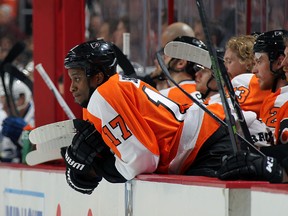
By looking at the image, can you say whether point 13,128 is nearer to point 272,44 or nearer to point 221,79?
point 272,44

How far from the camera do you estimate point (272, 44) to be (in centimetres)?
487

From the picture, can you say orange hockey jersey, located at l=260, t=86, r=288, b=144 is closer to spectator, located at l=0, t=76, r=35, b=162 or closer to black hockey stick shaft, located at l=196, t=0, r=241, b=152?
black hockey stick shaft, located at l=196, t=0, r=241, b=152

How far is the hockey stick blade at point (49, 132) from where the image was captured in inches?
191

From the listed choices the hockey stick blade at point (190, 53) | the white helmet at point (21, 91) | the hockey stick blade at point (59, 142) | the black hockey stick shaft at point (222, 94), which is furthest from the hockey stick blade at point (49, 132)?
the white helmet at point (21, 91)

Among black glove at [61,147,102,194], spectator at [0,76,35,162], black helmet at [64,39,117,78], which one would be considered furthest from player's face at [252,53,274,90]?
spectator at [0,76,35,162]

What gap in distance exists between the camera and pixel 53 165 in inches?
242

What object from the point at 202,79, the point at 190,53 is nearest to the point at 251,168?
the point at 190,53

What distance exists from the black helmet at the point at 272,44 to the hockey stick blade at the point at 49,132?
33.4 inches

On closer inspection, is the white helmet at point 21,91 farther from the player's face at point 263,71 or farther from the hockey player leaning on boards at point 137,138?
the player's face at point 263,71

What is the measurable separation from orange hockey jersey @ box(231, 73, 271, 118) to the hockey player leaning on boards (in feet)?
1.45

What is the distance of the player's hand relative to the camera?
7.33 meters

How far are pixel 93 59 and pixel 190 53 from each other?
0.64m

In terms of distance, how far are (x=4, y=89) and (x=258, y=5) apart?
2.21 metres

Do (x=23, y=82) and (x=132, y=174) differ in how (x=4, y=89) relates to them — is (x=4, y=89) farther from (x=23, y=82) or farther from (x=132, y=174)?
(x=132, y=174)
